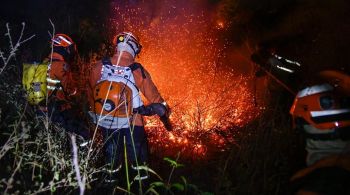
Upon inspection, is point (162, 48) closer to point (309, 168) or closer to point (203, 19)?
point (203, 19)

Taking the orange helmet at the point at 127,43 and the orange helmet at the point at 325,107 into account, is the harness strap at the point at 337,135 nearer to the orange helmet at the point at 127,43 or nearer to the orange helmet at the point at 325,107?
the orange helmet at the point at 325,107

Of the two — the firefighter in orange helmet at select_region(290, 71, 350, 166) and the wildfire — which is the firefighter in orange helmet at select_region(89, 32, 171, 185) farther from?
the firefighter in orange helmet at select_region(290, 71, 350, 166)

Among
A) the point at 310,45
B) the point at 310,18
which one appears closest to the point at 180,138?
the point at 310,45

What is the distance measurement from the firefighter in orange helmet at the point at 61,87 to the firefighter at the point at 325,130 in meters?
3.16

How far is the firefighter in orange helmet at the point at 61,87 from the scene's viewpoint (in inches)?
195

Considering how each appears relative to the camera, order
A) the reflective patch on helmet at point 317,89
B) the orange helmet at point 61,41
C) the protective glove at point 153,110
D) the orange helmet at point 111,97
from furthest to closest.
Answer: the orange helmet at point 61,41 < the protective glove at point 153,110 < the orange helmet at point 111,97 < the reflective patch on helmet at point 317,89

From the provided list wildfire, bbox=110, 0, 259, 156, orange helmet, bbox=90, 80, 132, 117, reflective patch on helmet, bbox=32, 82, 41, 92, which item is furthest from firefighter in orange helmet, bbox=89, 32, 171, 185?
wildfire, bbox=110, 0, 259, 156

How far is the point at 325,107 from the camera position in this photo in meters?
2.60

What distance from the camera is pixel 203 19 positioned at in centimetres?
1133

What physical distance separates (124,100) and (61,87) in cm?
114

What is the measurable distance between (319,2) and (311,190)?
345 inches

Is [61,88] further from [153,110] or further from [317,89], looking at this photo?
[317,89]

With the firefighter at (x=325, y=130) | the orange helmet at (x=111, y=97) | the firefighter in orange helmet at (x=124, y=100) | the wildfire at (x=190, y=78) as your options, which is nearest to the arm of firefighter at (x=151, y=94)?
the firefighter in orange helmet at (x=124, y=100)

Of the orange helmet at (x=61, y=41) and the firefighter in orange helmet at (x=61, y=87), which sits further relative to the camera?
the orange helmet at (x=61, y=41)
